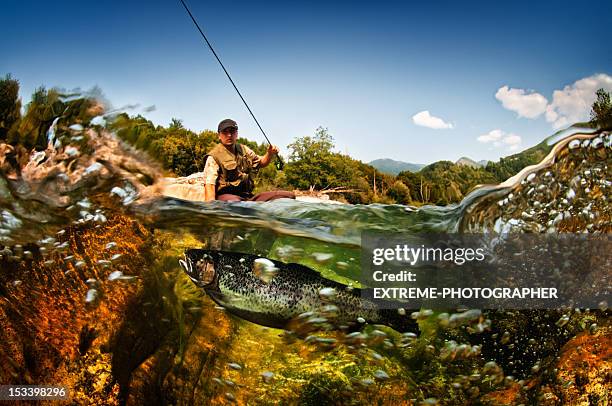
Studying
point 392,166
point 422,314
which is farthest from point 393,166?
point 422,314

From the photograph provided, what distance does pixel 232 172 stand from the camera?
5.59 meters

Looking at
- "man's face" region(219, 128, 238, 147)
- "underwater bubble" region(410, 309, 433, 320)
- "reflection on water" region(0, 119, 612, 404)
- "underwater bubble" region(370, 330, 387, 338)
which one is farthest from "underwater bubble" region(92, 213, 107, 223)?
"underwater bubble" region(410, 309, 433, 320)

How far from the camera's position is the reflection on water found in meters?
4.06

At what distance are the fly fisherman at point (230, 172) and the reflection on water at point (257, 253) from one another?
302mm

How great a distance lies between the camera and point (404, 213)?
489 centimetres

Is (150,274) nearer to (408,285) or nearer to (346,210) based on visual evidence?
(346,210)

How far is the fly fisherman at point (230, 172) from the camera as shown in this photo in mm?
5370

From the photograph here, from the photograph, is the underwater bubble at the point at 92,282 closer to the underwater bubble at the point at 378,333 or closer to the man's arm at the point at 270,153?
the man's arm at the point at 270,153

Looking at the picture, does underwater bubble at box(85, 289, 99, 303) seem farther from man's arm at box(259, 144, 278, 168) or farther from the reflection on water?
man's arm at box(259, 144, 278, 168)

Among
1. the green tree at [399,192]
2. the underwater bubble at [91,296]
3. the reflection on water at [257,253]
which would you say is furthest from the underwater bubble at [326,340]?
the green tree at [399,192]

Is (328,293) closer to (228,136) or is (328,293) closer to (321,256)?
(321,256)

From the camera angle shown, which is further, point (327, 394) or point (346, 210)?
point (346, 210)

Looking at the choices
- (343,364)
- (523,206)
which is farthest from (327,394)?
(523,206)

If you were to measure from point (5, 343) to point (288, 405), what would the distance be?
2.89 m
